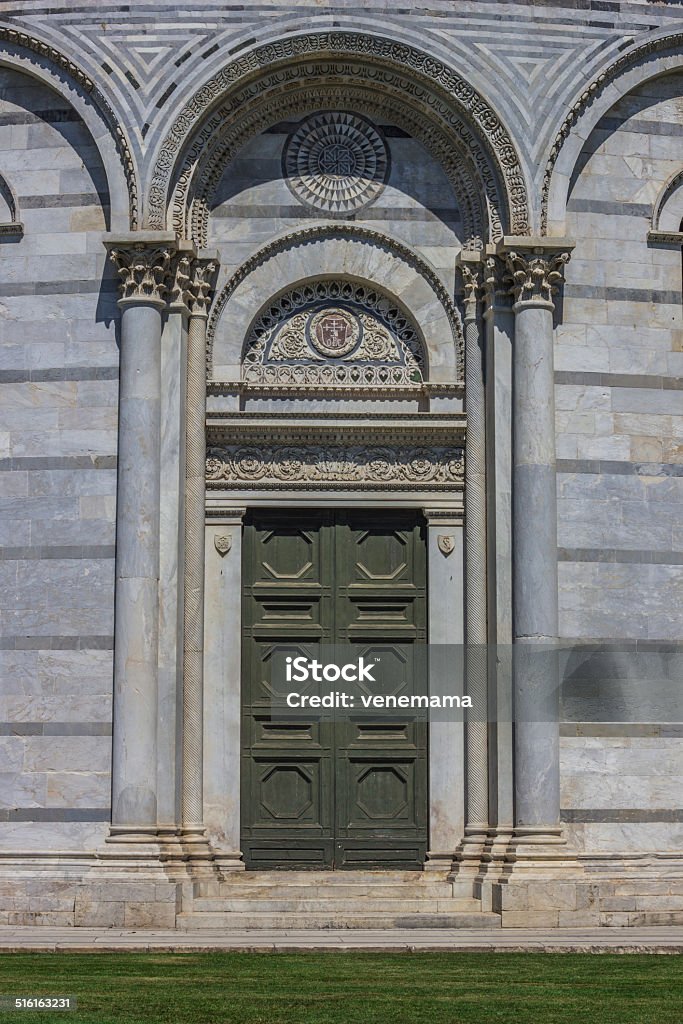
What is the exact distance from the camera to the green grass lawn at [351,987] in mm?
11609

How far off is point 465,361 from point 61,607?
209 inches

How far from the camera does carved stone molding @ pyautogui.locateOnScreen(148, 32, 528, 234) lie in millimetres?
18828

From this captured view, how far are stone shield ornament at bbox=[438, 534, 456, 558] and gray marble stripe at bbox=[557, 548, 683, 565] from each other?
1240mm

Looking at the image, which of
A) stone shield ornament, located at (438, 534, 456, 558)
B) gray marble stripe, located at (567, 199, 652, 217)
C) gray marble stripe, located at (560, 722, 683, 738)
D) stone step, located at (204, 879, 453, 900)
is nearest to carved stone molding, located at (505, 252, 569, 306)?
gray marble stripe, located at (567, 199, 652, 217)

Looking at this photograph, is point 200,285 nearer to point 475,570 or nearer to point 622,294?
point 475,570

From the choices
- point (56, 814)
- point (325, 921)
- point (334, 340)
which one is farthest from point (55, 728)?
point (334, 340)

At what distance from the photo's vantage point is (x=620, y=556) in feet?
61.6

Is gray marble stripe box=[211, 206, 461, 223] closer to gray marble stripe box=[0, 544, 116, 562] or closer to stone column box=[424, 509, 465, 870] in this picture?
stone column box=[424, 509, 465, 870]

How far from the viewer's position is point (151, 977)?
13.3 m

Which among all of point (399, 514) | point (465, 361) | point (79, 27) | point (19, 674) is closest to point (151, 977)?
point (19, 674)

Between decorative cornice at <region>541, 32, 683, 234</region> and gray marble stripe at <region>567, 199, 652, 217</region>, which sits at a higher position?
decorative cornice at <region>541, 32, 683, 234</region>

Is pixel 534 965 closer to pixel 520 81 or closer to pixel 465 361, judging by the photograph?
pixel 465 361

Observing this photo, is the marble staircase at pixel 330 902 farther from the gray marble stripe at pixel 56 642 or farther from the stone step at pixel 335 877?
the gray marble stripe at pixel 56 642

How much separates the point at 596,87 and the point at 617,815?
808 cm
